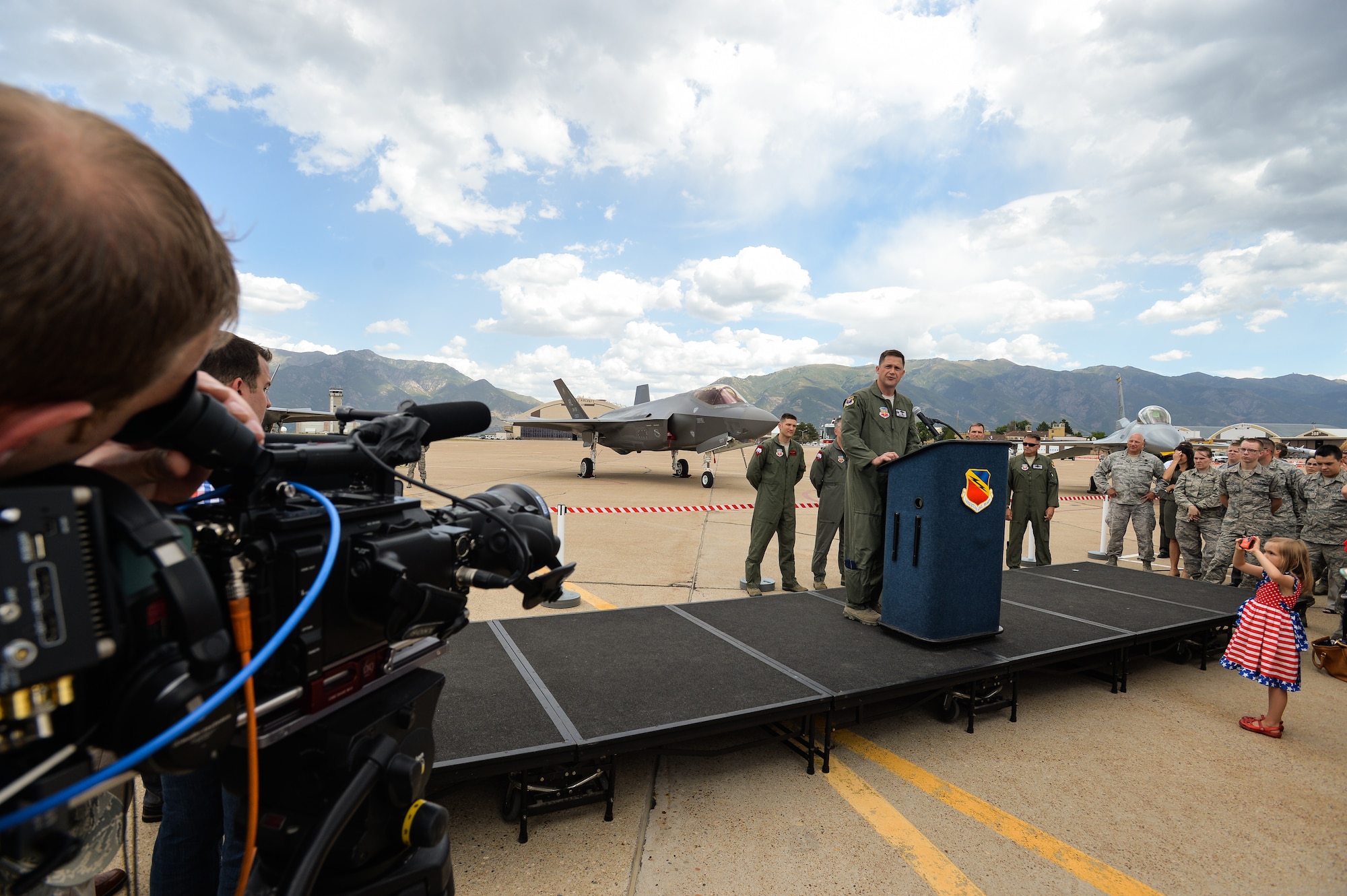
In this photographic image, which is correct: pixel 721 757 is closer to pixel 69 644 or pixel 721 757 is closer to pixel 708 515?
pixel 69 644

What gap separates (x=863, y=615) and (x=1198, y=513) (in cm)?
541

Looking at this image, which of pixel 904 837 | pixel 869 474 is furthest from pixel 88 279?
pixel 869 474

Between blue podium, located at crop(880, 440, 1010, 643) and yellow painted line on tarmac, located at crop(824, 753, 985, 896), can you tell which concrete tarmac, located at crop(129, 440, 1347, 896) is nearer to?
yellow painted line on tarmac, located at crop(824, 753, 985, 896)

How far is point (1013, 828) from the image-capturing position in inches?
99.7

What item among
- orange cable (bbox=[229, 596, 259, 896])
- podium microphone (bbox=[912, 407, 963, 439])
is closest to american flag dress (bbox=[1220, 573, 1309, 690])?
podium microphone (bbox=[912, 407, 963, 439])

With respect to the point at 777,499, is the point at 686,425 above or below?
above

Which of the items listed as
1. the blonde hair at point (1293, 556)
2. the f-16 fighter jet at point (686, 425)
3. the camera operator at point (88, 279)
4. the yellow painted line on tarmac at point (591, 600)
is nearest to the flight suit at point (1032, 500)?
the blonde hair at point (1293, 556)

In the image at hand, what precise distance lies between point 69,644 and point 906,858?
2701 mm

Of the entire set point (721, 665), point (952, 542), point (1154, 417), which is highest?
point (1154, 417)

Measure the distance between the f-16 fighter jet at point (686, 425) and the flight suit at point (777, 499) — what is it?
305 inches

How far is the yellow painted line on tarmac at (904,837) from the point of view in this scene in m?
2.23

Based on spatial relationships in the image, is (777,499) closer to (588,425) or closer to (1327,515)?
(1327,515)

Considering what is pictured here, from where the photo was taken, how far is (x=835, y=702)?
2.88m

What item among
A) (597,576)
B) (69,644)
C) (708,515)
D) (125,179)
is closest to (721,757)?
(69,644)
